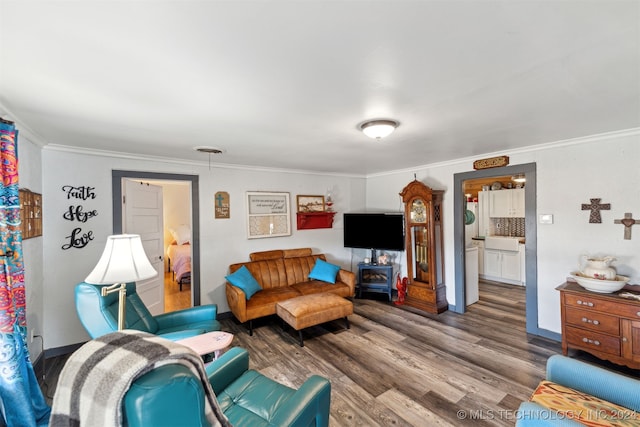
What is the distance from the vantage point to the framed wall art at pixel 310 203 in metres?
4.89

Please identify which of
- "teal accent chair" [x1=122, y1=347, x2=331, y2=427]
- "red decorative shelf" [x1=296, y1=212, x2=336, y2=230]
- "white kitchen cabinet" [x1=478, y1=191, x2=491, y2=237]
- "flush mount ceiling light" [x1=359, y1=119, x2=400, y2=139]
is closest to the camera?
"teal accent chair" [x1=122, y1=347, x2=331, y2=427]

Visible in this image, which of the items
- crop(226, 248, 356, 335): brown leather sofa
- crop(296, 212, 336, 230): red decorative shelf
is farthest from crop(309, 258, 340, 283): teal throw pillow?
crop(296, 212, 336, 230): red decorative shelf

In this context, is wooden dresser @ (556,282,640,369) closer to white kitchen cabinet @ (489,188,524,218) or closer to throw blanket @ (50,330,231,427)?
white kitchen cabinet @ (489,188,524,218)

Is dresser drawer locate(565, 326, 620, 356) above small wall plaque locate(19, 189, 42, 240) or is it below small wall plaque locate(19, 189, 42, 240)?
below

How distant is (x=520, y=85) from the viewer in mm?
1627

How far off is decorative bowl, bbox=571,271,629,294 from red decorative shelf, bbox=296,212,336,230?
3.55 metres

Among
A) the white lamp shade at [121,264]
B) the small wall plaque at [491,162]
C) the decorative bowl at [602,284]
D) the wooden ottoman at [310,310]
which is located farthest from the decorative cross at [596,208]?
the white lamp shade at [121,264]

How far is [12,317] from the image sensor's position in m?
1.69

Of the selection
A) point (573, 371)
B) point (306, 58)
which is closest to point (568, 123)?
point (573, 371)

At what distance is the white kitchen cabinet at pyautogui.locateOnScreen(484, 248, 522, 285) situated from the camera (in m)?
5.45

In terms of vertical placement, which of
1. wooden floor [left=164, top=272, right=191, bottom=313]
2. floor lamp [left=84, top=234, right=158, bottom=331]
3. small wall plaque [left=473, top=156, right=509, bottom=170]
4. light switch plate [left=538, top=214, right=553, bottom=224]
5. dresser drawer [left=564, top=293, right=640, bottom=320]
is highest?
small wall plaque [left=473, top=156, right=509, bottom=170]

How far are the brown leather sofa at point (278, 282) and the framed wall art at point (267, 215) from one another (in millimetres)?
338

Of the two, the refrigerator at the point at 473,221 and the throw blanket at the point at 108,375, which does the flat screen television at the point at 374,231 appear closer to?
the refrigerator at the point at 473,221

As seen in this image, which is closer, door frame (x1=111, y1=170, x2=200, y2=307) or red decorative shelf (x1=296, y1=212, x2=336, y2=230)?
door frame (x1=111, y1=170, x2=200, y2=307)
